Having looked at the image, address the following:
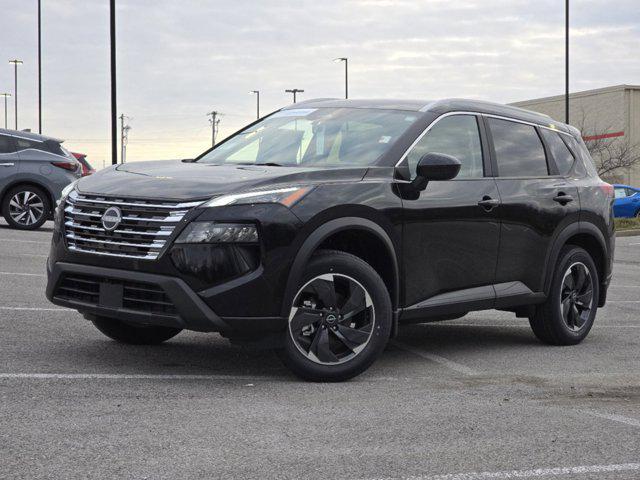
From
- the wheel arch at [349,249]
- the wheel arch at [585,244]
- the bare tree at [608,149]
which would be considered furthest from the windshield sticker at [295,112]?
the bare tree at [608,149]

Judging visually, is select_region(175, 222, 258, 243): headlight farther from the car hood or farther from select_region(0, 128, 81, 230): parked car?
select_region(0, 128, 81, 230): parked car

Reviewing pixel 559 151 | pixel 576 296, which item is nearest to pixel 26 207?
pixel 559 151

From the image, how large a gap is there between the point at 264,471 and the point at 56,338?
3.63m

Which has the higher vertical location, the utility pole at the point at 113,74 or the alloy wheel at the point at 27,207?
the utility pole at the point at 113,74

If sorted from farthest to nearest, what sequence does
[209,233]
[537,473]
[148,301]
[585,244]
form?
[585,244] < [148,301] < [209,233] < [537,473]

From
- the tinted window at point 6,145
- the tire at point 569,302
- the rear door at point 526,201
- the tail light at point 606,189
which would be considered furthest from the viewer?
the tinted window at point 6,145

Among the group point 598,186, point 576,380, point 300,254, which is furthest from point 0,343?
point 598,186

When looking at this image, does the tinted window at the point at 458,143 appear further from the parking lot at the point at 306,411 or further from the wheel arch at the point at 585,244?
the parking lot at the point at 306,411

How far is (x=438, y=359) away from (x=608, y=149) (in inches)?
2070

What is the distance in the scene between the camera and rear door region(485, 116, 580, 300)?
7.58 m

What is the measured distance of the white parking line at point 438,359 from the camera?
279 inches

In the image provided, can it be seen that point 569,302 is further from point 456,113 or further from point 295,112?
point 295,112

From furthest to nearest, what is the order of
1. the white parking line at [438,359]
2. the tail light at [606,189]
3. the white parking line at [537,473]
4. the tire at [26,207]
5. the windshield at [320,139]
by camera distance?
the tire at [26,207] → the tail light at [606,189] → the white parking line at [438,359] → the windshield at [320,139] → the white parking line at [537,473]

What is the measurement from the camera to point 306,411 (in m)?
5.59
